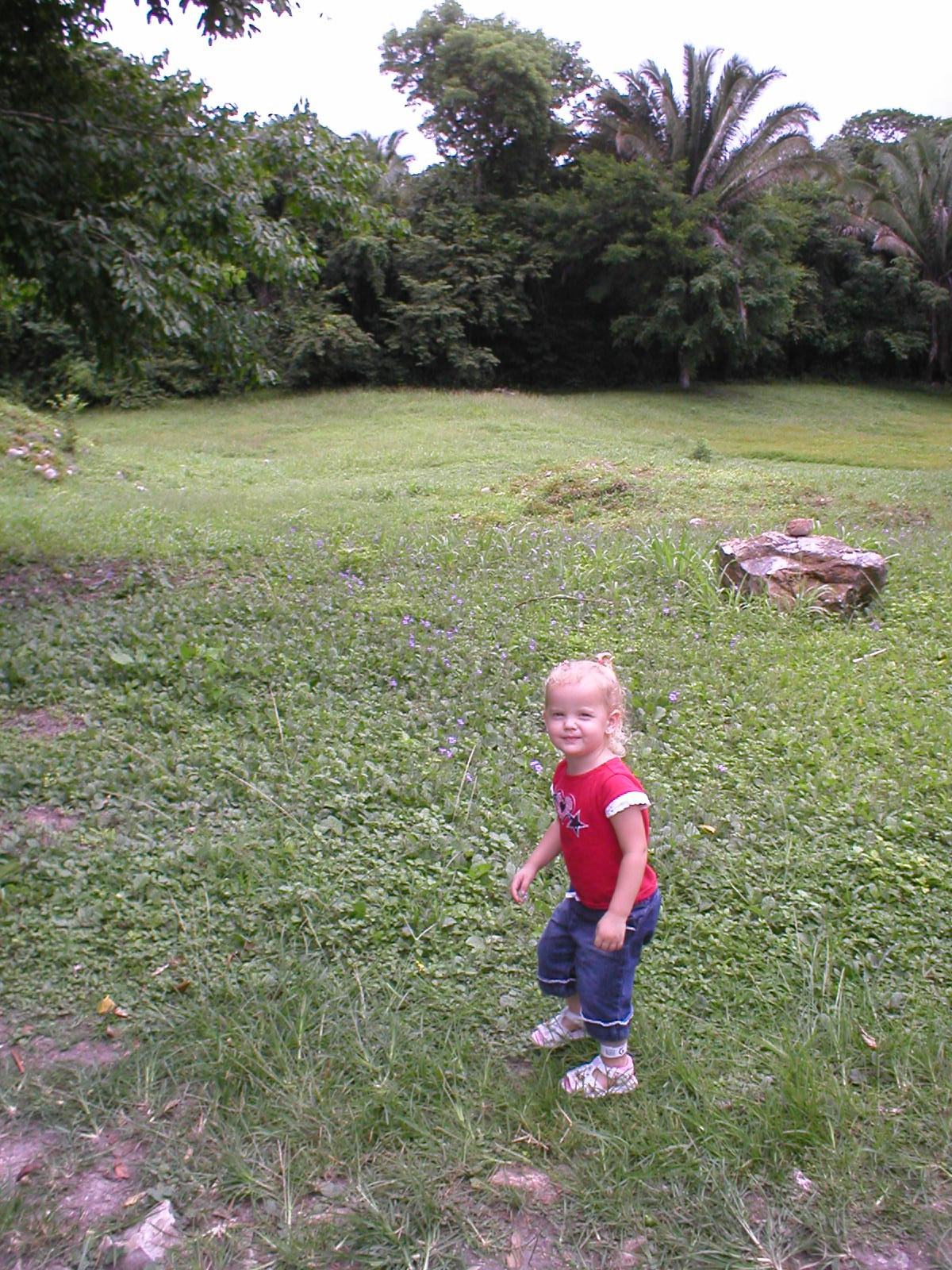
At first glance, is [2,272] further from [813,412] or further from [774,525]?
[813,412]

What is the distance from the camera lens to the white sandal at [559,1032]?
8.90 ft

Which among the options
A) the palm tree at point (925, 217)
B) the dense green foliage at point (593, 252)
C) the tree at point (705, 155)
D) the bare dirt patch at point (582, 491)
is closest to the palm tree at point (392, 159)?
the dense green foliage at point (593, 252)

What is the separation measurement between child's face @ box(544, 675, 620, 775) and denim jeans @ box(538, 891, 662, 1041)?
1.40 ft

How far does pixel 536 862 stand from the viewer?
270cm

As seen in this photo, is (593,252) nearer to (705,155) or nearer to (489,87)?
(705,155)

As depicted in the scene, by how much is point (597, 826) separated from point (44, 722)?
9.75 ft

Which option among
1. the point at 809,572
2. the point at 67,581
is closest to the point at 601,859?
the point at 809,572

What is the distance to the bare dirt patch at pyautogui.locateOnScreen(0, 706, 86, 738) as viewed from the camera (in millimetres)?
4414

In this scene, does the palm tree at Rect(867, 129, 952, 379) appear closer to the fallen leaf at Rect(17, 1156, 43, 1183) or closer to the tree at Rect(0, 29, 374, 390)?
the tree at Rect(0, 29, 374, 390)

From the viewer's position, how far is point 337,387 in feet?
86.6

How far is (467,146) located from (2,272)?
2596 centimetres

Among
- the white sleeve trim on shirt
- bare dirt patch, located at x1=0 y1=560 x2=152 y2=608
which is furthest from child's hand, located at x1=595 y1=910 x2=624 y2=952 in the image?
bare dirt patch, located at x1=0 y1=560 x2=152 y2=608

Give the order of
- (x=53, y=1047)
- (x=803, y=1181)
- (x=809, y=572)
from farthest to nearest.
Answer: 1. (x=809, y=572)
2. (x=53, y=1047)
3. (x=803, y=1181)

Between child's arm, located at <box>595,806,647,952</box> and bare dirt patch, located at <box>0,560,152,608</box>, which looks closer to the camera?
child's arm, located at <box>595,806,647,952</box>
